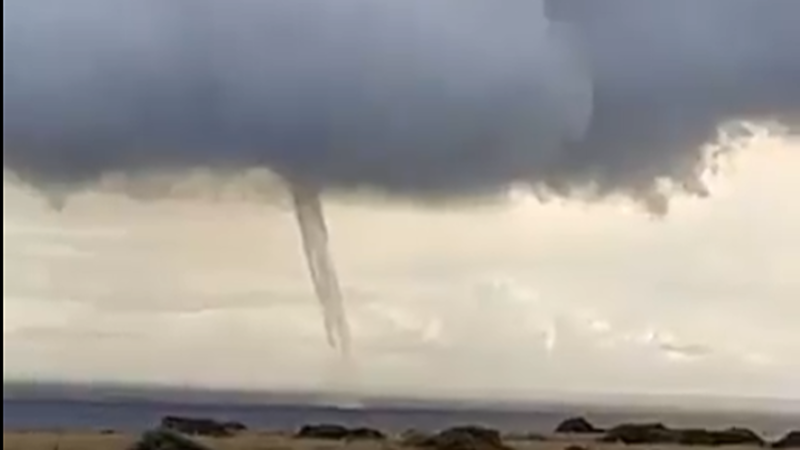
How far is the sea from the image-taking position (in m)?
71.9

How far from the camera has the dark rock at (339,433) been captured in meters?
51.5

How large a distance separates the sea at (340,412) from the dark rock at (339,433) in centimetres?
618

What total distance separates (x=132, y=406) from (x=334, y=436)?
3475 centimetres

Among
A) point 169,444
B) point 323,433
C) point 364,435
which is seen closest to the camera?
point 169,444

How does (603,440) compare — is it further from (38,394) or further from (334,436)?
(38,394)

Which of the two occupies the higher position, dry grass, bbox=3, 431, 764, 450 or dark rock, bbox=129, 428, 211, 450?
dry grass, bbox=3, 431, 764, 450

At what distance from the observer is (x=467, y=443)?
4078 cm

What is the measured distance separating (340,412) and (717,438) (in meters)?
31.0

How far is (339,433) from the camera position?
5644cm

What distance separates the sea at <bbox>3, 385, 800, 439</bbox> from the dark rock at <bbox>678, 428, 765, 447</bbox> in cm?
255

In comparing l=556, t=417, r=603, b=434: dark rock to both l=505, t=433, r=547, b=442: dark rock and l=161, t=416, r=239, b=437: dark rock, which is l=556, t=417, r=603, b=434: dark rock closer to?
l=505, t=433, r=547, b=442: dark rock

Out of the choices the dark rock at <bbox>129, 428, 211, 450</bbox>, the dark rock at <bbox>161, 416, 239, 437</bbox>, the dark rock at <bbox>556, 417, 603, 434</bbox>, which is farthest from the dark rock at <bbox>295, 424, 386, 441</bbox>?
the dark rock at <bbox>129, 428, 211, 450</bbox>

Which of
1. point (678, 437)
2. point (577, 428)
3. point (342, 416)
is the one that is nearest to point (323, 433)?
point (678, 437)

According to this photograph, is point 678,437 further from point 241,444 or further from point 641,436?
point 241,444
